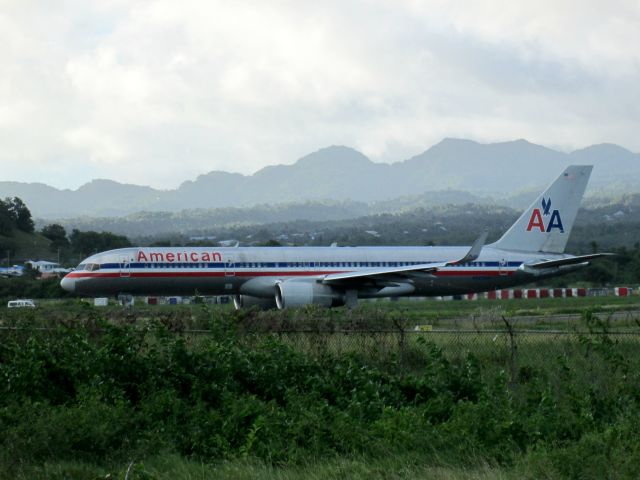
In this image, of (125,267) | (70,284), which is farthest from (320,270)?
(70,284)

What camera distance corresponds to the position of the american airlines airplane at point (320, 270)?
39.5m

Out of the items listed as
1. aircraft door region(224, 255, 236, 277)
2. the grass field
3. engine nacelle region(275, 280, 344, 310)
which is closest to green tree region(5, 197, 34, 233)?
aircraft door region(224, 255, 236, 277)

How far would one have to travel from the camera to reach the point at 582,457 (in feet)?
36.1

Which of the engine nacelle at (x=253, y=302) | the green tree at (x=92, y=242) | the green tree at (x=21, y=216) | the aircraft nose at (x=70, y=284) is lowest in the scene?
the engine nacelle at (x=253, y=302)

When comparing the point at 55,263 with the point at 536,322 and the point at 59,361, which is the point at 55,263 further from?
the point at 59,361

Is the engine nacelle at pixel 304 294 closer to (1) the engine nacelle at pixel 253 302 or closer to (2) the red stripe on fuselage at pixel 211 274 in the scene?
(2) the red stripe on fuselage at pixel 211 274

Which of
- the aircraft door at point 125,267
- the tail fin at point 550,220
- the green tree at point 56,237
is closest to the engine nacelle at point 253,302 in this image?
the aircraft door at point 125,267

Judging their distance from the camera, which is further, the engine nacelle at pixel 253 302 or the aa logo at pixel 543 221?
the aa logo at pixel 543 221

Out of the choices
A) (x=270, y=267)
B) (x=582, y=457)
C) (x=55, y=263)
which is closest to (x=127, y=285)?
(x=270, y=267)

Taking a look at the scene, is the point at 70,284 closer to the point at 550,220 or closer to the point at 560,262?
the point at 560,262

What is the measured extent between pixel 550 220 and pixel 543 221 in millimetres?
361

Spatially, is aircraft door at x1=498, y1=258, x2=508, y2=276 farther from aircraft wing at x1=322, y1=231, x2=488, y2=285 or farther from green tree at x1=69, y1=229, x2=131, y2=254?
green tree at x1=69, y1=229, x2=131, y2=254

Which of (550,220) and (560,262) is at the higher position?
(550,220)

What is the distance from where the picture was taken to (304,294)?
1543 inches
